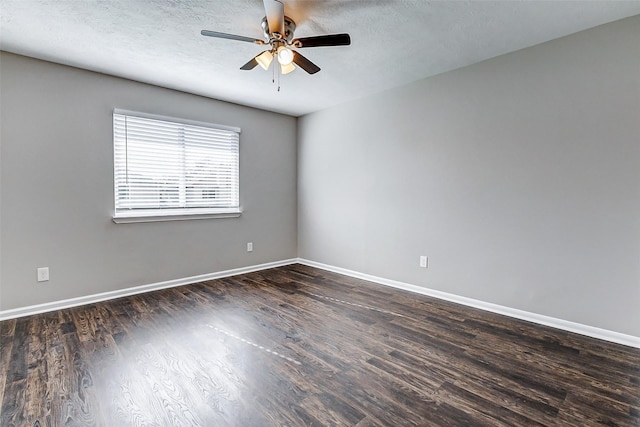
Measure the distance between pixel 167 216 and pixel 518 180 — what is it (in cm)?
375

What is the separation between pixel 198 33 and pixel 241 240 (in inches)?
104

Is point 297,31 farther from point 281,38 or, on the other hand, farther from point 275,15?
point 275,15

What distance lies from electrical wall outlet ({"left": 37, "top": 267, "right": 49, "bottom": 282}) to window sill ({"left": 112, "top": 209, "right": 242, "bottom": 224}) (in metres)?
0.72

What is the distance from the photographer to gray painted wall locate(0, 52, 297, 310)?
2719 mm

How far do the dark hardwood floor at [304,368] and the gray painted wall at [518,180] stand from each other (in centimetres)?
42

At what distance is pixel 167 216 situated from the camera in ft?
11.9

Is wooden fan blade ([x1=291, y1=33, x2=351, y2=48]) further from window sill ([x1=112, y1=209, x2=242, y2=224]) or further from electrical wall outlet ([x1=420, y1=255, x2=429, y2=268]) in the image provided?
window sill ([x1=112, y1=209, x2=242, y2=224])

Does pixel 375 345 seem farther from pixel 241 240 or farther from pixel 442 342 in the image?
pixel 241 240

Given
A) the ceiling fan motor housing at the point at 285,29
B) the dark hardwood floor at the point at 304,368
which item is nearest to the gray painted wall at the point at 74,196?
the dark hardwood floor at the point at 304,368

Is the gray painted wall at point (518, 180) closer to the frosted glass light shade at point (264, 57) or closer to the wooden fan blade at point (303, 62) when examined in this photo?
the wooden fan blade at point (303, 62)

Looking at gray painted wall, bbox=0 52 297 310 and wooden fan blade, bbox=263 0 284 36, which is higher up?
wooden fan blade, bbox=263 0 284 36

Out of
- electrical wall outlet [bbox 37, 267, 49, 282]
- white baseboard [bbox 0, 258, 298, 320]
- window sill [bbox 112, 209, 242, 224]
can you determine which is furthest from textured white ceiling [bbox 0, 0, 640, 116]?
white baseboard [bbox 0, 258, 298, 320]

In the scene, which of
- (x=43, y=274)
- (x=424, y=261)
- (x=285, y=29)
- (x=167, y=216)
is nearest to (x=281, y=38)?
(x=285, y=29)

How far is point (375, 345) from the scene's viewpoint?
227 centimetres
